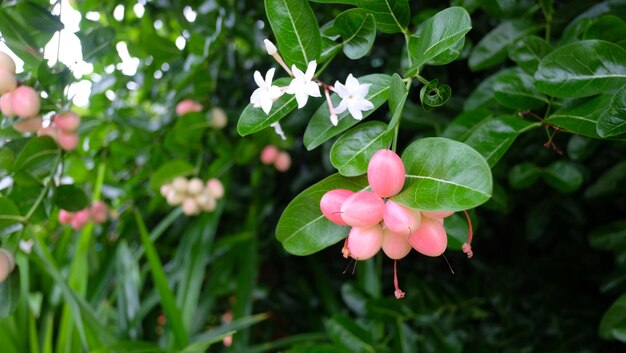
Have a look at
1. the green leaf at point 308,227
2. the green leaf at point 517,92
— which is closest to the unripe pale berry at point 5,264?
the green leaf at point 308,227

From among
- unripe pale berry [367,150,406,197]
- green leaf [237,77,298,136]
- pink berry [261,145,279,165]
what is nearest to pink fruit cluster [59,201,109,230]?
pink berry [261,145,279,165]

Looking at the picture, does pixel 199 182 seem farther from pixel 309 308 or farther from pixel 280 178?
pixel 309 308

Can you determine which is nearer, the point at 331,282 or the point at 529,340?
the point at 529,340

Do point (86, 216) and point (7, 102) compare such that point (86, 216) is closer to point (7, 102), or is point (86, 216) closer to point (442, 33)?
point (7, 102)

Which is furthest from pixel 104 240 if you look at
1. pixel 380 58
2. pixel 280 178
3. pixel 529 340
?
pixel 529 340

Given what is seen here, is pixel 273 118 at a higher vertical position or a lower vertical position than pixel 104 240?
higher
